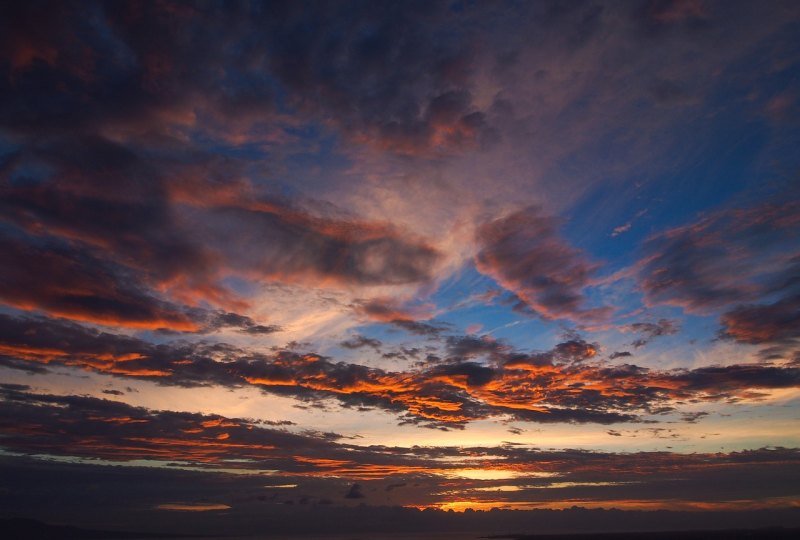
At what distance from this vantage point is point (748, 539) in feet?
620

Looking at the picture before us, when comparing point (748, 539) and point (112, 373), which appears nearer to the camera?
point (112, 373)

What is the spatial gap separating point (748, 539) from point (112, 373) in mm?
259678

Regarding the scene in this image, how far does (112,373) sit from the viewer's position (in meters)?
35.8

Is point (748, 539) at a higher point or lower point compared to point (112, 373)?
lower
